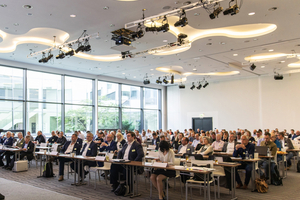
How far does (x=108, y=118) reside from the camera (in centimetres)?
1862

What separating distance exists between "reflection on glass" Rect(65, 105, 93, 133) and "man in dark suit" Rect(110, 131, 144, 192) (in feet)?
35.4

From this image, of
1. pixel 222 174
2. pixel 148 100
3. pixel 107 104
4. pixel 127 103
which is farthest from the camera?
pixel 148 100

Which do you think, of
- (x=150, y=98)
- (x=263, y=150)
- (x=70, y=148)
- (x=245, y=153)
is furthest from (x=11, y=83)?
(x=263, y=150)

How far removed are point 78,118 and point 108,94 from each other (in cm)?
289

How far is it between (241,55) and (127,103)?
32.8 ft

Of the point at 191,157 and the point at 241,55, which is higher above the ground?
the point at 241,55

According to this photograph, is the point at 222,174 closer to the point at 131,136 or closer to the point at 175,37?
the point at 131,136

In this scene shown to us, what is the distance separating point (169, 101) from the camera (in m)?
23.1

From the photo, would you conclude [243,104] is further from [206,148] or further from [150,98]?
[206,148]

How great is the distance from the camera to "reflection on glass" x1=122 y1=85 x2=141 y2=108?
20.0 metres

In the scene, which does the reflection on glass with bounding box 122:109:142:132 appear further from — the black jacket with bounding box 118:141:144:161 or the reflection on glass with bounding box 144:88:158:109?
the black jacket with bounding box 118:141:144:161

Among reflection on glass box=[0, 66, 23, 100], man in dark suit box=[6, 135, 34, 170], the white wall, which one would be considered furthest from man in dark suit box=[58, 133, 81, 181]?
the white wall

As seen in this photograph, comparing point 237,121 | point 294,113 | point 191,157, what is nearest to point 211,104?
point 237,121

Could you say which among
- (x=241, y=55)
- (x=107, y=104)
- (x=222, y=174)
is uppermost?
(x=241, y=55)
